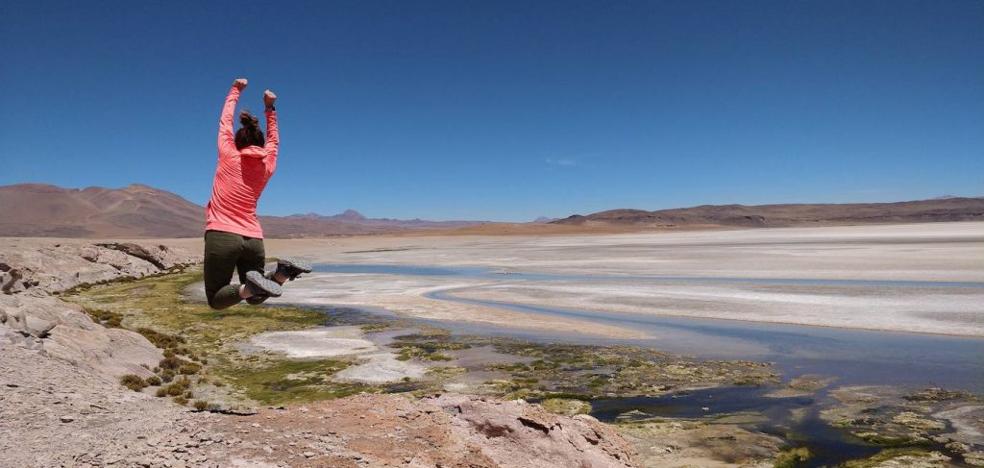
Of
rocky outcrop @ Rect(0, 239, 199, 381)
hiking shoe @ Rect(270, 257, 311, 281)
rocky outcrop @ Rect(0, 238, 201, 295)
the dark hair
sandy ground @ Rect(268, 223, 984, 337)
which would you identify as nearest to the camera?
hiking shoe @ Rect(270, 257, 311, 281)

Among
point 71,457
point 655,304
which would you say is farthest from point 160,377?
point 655,304

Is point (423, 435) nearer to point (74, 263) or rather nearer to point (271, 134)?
point (271, 134)

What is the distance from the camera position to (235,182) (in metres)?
5.76

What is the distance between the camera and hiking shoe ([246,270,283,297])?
17.7ft

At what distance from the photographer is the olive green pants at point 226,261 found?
5566 mm

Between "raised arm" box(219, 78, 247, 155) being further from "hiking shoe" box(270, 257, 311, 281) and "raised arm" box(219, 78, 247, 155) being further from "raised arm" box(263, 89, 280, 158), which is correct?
"hiking shoe" box(270, 257, 311, 281)

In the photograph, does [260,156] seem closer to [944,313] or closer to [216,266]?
[216,266]

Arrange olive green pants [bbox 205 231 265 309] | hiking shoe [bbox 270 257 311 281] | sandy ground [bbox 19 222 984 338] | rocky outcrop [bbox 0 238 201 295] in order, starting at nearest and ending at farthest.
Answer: olive green pants [bbox 205 231 265 309] < hiking shoe [bbox 270 257 311 281] < sandy ground [bbox 19 222 984 338] < rocky outcrop [bbox 0 238 201 295]

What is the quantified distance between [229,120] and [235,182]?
2.16ft

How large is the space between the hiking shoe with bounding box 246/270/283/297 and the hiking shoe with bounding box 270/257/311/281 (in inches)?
11.8

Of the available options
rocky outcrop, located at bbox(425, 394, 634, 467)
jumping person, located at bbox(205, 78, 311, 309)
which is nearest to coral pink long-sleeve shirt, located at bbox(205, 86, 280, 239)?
jumping person, located at bbox(205, 78, 311, 309)

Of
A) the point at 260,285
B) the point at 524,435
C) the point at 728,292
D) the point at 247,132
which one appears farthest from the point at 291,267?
the point at 728,292

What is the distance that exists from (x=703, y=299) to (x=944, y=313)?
29.6 ft

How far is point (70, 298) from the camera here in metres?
32.4
